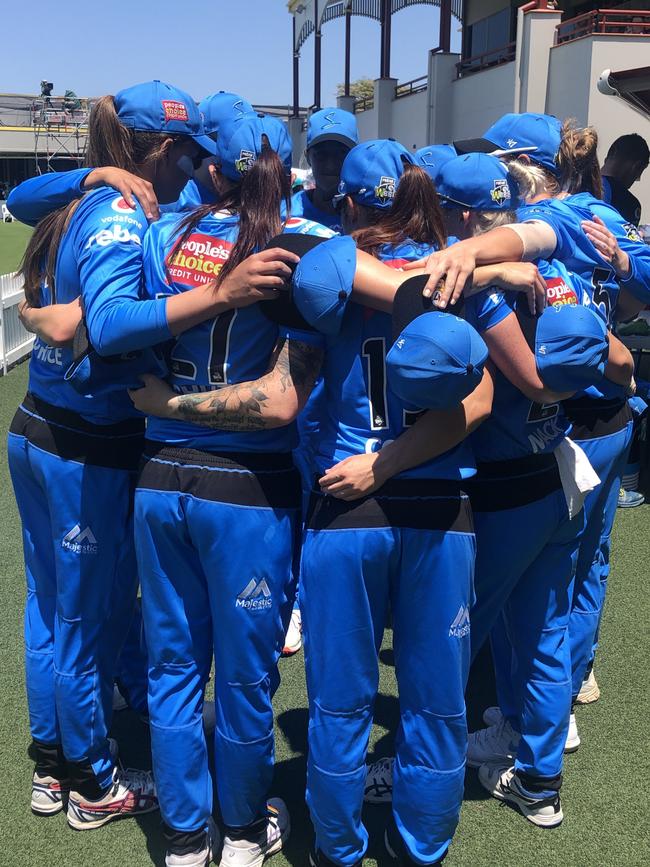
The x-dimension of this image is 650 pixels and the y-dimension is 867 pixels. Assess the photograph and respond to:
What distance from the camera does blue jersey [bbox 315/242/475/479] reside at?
7.22 feet

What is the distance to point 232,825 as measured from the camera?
2541 mm

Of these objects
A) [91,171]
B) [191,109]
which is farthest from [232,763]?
[191,109]

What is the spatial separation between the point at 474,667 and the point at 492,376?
1907 mm

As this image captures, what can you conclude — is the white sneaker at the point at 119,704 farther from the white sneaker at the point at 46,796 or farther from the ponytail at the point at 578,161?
the ponytail at the point at 578,161

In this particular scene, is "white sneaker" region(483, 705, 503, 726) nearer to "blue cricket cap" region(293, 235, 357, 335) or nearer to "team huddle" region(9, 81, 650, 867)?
"team huddle" region(9, 81, 650, 867)

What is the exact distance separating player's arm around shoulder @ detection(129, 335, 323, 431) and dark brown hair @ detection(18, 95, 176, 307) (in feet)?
2.53

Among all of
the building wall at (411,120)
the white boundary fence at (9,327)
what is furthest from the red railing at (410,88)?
the white boundary fence at (9,327)

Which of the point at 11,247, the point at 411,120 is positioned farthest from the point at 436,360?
the point at 11,247

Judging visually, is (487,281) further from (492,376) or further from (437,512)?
(437,512)

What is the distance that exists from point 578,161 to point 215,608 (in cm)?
219

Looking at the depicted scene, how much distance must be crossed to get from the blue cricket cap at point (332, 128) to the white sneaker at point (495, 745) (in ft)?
9.41

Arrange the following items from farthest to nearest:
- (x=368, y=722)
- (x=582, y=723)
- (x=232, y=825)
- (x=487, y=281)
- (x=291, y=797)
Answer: (x=582, y=723)
(x=291, y=797)
(x=232, y=825)
(x=368, y=722)
(x=487, y=281)

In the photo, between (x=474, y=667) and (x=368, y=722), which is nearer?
(x=368, y=722)

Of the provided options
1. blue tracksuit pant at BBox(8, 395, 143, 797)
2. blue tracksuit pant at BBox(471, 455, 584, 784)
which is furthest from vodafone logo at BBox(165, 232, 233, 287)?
blue tracksuit pant at BBox(471, 455, 584, 784)
